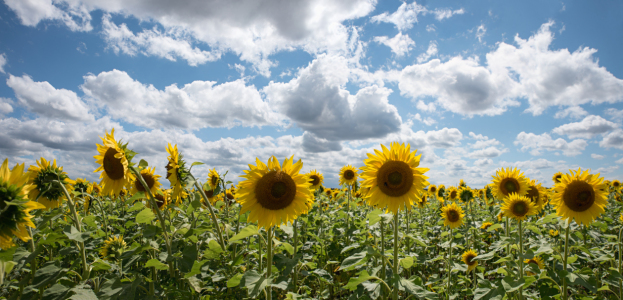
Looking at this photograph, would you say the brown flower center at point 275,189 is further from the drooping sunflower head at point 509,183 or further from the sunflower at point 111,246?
the drooping sunflower head at point 509,183

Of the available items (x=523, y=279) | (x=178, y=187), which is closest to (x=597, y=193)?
(x=523, y=279)

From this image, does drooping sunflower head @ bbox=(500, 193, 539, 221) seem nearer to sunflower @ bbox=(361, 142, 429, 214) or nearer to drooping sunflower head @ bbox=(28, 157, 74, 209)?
sunflower @ bbox=(361, 142, 429, 214)

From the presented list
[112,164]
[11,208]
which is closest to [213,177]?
[112,164]

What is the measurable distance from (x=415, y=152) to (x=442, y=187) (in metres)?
10.1

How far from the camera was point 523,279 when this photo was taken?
3545mm

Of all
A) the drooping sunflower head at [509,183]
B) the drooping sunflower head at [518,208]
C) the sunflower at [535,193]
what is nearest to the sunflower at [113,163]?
the drooping sunflower head at [518,208]

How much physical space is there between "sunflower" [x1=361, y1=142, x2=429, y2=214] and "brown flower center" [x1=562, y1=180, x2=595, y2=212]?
115 inches

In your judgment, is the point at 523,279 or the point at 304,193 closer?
the point at 304,193

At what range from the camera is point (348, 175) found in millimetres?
8336

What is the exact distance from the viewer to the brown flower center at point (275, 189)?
3.05m

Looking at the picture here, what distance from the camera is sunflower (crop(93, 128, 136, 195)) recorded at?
2953 mm

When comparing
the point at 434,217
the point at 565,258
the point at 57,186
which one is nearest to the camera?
the point at 57,186

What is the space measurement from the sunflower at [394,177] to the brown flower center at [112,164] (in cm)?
285

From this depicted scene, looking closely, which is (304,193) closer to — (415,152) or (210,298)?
(415,152)
